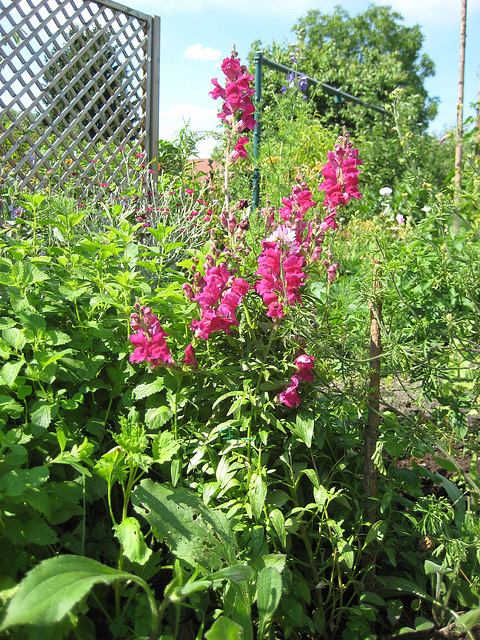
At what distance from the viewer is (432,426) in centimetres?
142

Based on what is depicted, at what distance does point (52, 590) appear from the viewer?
92 centimetres

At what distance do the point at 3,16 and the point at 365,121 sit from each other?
9256 mm

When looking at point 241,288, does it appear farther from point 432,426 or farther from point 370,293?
point 432,426

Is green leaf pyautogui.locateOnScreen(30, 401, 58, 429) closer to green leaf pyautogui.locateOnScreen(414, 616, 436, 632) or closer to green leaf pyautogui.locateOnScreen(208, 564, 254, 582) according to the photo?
green leaf pyautogui.locateOnScreen(208, 564, 254, 582)

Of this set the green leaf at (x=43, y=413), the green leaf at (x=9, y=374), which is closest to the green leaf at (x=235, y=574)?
the green leaf at (x=43, y=413)

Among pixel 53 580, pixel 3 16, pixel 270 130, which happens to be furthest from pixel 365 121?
pixel 53 580

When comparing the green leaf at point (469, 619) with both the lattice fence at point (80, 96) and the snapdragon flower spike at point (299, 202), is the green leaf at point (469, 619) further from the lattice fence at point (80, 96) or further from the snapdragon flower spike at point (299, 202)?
the lattice fence at point (80, 96)

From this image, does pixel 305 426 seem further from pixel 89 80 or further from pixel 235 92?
pixel 89 80

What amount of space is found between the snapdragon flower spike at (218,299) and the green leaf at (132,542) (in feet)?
1.57

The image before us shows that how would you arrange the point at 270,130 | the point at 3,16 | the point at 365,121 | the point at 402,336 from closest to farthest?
the point at 402,336
the point at 3,16
the point at 270,130
the point at 365,121

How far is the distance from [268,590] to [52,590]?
0.44 meters

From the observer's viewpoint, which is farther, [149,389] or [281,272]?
[149,389]

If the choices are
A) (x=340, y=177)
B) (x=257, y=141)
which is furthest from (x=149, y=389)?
(x=257, y=141)

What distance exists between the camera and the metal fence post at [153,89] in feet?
18.8
